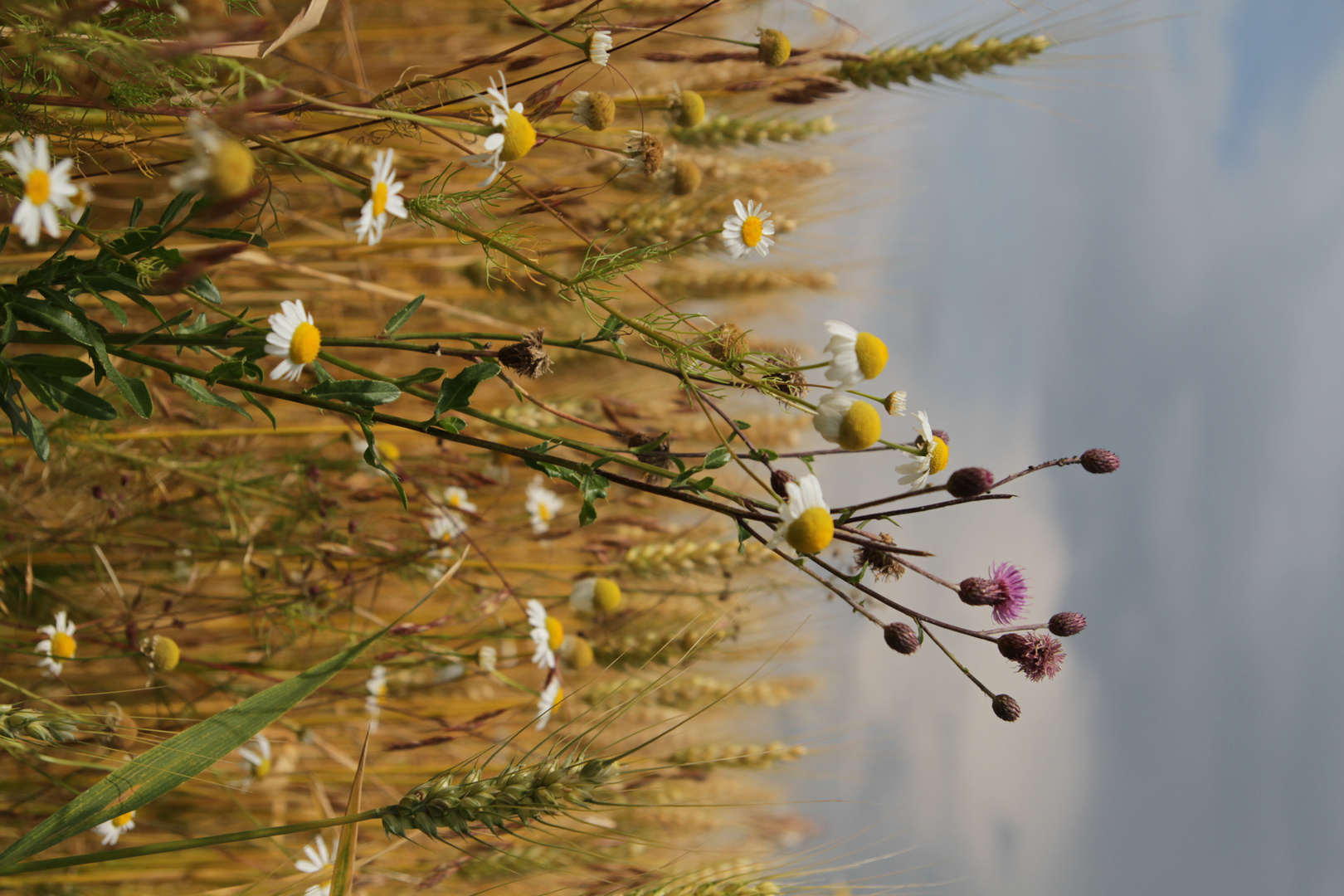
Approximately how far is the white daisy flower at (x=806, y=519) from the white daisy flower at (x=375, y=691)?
77 cm

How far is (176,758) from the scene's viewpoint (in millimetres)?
624

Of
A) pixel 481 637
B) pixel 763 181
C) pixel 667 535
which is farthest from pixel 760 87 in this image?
pixel 481 637

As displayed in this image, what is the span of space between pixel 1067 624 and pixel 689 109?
0.73 metres

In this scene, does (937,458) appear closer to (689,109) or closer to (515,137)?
(515,137)

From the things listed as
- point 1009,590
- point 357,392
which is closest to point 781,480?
point 1009,590

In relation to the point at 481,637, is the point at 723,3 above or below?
above

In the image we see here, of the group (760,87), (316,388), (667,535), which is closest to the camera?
(316,388)

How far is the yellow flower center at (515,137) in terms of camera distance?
0.64 meters

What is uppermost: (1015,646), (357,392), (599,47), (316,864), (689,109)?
(689,109)

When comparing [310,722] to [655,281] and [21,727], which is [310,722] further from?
[655,281]

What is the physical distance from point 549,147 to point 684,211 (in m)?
0.25

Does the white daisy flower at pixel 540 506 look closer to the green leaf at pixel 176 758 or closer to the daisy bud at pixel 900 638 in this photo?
the green leaf at pixel 176 758

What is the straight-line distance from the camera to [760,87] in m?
1.07

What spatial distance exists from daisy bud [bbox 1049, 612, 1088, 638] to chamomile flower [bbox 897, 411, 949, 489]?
148mm
